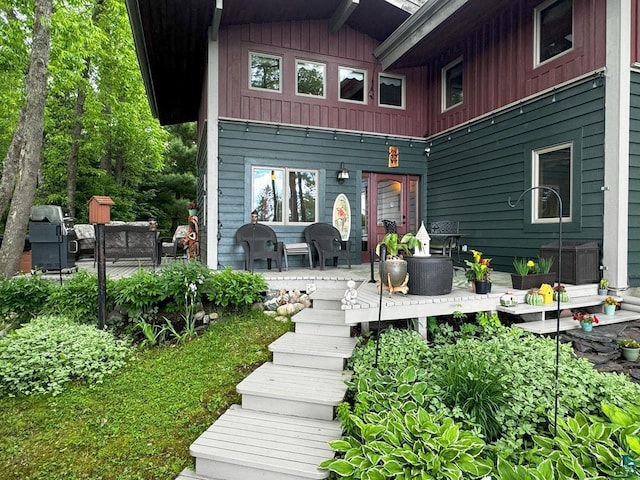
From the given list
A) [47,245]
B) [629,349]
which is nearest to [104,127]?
[47,245]

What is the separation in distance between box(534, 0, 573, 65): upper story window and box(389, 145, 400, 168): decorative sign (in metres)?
2.81

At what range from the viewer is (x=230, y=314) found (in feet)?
15.3

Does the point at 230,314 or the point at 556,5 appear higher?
the point at 556,5

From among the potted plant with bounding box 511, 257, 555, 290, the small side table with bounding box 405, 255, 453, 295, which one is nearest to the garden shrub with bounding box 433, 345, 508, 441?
the small side table with bounding box 405, 255, 453, 295

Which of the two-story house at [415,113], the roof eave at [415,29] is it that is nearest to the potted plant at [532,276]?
the two-story house at [415,113]

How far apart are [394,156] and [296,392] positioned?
588cm

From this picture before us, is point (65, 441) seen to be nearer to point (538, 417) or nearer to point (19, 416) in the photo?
point (19, 416)

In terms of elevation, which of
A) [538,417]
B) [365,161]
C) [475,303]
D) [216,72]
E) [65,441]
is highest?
[216,72]

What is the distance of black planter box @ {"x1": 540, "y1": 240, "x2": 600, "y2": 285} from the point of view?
4.49 meters

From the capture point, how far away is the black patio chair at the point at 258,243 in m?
5.93

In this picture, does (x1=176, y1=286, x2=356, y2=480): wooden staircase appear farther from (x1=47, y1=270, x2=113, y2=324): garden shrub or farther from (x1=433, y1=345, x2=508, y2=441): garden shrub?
(x1=47, y1=270, x2=113, y2=324): garden shrub

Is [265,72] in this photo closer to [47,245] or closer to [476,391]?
[47,245]

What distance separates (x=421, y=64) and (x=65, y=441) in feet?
26.7

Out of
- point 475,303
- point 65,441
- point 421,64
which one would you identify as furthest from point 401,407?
point 421,64
